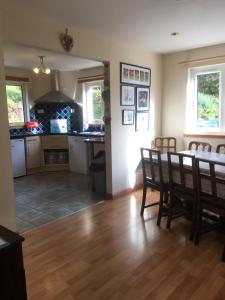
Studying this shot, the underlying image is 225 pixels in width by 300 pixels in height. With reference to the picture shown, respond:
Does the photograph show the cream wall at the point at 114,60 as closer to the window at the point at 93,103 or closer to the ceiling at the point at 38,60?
the ceiling at the point at 38,60

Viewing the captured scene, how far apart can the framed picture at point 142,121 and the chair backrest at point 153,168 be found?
1.10 metres

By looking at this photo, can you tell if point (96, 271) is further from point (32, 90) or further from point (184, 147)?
point (32, 90)

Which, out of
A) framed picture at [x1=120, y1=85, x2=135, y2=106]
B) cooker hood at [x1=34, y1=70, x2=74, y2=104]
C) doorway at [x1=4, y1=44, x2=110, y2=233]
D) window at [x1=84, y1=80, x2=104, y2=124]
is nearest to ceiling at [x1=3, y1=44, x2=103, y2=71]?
doorway at [x1=4, y1=44, x2=110, y2=233]

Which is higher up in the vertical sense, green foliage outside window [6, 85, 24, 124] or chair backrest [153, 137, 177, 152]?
green foliage outside window [6, 85, 24, 124]

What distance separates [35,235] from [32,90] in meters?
4.09

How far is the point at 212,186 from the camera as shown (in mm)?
2355

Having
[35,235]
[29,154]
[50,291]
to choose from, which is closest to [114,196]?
[35,235]

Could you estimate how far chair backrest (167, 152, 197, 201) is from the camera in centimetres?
258

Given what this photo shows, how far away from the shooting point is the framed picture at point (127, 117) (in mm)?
3923

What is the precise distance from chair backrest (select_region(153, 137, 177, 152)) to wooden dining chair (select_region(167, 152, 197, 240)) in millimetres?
1428

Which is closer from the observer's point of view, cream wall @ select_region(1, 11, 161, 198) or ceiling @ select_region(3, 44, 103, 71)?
cream wall @ select_region(1, 11, 161, 198)

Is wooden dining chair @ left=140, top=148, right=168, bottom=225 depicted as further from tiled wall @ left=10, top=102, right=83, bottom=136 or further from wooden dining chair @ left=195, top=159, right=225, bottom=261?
tiled wall @ left=10, top=102, right=83, bottom=136

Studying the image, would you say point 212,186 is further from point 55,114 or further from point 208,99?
point 55,114

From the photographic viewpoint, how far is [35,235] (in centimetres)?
281
